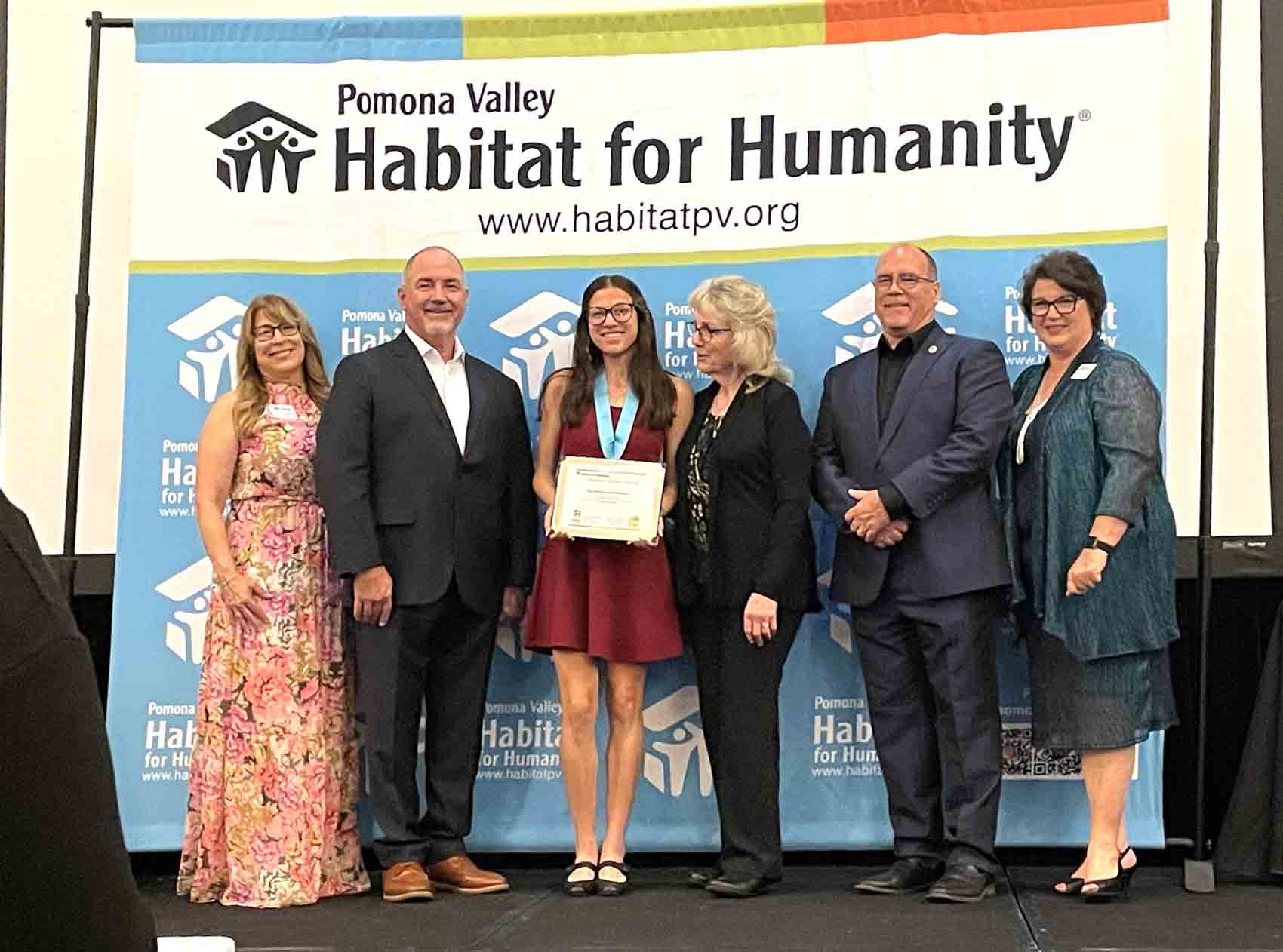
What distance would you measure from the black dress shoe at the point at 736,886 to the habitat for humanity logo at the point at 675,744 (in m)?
0.45

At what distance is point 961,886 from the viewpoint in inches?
157

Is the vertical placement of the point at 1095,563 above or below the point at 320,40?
below

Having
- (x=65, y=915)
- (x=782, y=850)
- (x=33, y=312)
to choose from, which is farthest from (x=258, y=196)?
(x=65, y=915)

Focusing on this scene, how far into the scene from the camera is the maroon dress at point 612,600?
421cm

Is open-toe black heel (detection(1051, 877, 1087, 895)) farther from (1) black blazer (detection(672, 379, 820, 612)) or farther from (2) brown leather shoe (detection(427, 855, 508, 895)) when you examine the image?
(2) brown leather shoe (detection(427, 855, 508, 895))

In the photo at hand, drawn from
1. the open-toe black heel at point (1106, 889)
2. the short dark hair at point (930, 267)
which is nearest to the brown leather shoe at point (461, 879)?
the open-toe black heel at point (1106, 889)

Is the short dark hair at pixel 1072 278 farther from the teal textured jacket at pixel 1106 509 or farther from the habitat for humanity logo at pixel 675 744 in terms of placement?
the habitat for humanity logo at pixel 675 744

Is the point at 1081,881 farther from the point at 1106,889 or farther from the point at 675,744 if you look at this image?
the point at 675,744

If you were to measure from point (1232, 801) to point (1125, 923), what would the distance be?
2.61 feet


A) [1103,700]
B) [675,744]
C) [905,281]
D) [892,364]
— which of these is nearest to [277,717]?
[675,744]

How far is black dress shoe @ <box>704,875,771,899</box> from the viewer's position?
4098mm

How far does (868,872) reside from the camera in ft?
14.9

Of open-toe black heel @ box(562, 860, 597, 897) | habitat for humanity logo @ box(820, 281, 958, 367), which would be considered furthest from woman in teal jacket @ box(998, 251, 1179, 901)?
open-toe black heel @ box(562, 860, 597, 897)

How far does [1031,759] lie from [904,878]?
0.56 m
